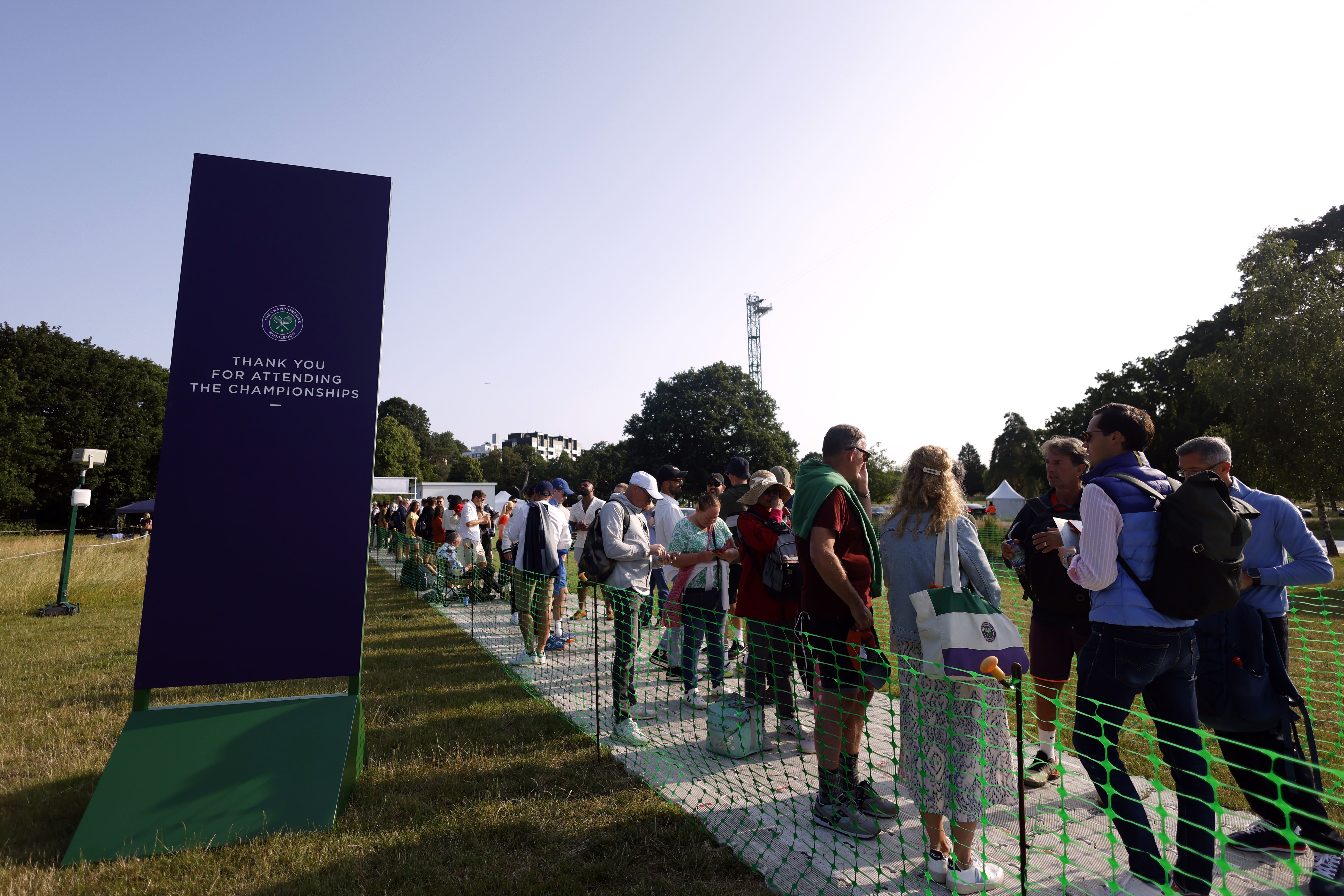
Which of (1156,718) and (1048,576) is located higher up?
(1048,576)

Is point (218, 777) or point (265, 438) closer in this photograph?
point (218, 777)

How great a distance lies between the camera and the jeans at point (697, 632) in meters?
5.06

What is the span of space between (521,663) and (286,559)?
345 cm

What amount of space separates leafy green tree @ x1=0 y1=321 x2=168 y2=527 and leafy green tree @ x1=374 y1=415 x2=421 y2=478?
1682cm

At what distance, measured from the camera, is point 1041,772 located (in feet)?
12.1

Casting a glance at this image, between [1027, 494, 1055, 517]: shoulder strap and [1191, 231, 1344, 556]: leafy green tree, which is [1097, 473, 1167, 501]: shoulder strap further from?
[1191, 231, 1344, 556]: leafy green tree

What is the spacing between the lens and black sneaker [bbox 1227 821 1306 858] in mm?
2891

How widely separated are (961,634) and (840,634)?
0.77 meters

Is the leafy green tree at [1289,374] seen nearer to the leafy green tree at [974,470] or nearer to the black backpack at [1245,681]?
the black backpack at [1245,681]

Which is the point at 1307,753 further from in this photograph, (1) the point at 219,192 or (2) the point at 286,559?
(1) the point at 219,192

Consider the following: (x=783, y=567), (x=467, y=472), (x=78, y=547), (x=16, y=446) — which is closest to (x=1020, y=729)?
(x=783, y=567)

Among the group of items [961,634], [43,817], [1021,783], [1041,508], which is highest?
[1041,508]

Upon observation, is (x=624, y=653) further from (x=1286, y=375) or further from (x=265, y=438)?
(x=1286, y=375)

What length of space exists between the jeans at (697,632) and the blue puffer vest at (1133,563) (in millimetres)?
2845
